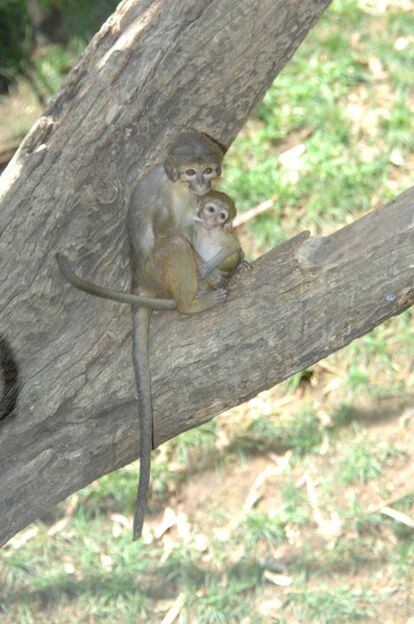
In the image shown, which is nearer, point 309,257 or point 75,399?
point 309,257

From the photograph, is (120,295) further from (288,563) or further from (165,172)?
(288,563)

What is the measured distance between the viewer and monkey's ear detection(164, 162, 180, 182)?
365cm

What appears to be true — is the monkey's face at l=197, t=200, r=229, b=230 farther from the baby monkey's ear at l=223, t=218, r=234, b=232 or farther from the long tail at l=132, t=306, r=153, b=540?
the long tail at l=132, t=306, r=153, b=540

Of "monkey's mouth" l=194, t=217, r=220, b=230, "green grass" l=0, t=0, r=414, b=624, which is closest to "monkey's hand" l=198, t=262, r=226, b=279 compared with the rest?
"monkey's mouth" l=194, t=217, r=220, b=230

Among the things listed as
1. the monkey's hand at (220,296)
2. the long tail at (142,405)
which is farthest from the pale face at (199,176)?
the long tail at (142,405)

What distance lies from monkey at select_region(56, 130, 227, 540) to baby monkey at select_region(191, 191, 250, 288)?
6cm

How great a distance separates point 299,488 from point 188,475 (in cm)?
60

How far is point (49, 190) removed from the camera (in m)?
3.41

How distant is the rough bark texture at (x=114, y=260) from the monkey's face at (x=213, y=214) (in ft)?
0.79

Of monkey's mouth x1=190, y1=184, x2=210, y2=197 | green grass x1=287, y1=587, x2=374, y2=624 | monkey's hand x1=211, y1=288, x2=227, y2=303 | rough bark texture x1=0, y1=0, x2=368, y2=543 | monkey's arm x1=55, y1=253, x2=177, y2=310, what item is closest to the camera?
rough bark texture x1=0, y1=0, x2=368, y2=543

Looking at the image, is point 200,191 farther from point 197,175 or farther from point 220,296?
point 220,296

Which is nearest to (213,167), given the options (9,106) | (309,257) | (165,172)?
(165,172)

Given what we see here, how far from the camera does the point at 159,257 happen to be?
373 cm

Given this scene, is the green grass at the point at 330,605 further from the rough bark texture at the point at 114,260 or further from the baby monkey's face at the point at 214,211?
the baby monkey's face at the point at 214,211
